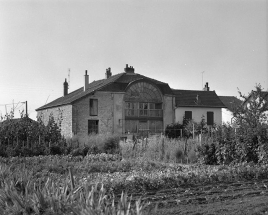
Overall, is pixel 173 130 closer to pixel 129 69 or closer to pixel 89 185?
pixel 129 69

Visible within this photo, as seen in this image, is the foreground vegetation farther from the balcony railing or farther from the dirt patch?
the balcony railing

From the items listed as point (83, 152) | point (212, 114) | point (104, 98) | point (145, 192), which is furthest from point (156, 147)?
point (212, 114)

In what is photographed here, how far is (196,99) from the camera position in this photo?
4766 cm

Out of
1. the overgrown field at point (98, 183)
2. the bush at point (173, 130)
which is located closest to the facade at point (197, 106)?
the bush at point (173, 130)

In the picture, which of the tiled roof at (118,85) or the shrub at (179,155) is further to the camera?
the tiled roof at (118,85)

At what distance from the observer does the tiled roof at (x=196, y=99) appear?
46406mm

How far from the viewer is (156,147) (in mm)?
21656

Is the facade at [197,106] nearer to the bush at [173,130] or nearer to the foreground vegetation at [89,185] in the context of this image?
the bush at [173,130]

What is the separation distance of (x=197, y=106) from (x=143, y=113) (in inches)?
256

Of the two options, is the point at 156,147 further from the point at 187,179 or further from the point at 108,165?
the point at 187,179

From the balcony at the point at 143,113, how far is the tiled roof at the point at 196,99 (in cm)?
247

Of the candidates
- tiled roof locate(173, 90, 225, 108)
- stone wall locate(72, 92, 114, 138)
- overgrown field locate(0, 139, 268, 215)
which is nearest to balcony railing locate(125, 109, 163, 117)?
stone wall locate(72, 92, 114, 138)

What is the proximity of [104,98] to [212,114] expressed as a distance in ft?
42.4

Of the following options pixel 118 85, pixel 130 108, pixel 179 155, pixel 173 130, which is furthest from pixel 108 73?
pixel 179 155
